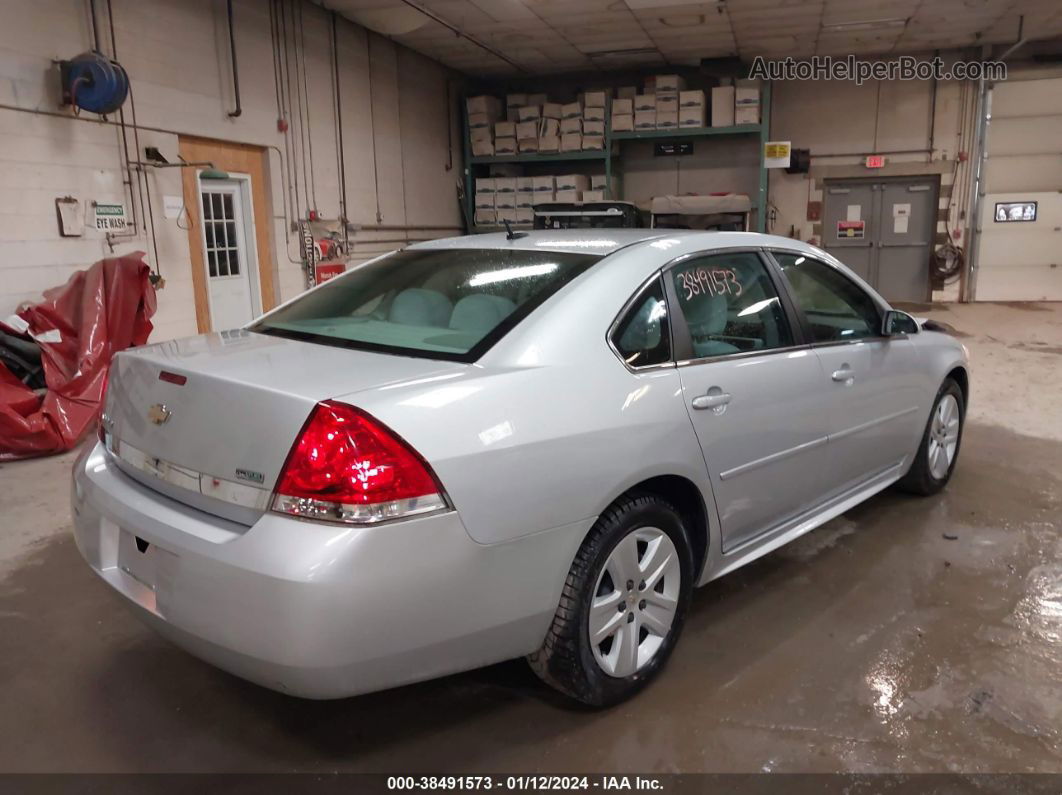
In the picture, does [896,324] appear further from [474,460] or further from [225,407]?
[225,407]

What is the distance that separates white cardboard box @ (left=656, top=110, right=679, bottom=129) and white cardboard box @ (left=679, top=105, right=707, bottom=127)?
7cm

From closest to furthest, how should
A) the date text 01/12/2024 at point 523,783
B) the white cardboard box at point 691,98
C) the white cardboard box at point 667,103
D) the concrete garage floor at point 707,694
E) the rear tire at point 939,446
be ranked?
the date text 01/12/2024 at point 523,783 < the concrete garage floor at point 707,694 < the rear tire at point 939,446 < the white cardboard box at point 691,98 < the white cardboard box at point 667,103

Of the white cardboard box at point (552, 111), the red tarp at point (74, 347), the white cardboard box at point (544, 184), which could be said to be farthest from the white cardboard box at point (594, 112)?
the red tarp at point (74, 347)

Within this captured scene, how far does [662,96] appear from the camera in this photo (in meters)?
11.2

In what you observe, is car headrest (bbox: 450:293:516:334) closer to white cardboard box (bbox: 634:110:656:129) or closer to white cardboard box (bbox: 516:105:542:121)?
white cardboard box (bbox: 634:110:656:129)

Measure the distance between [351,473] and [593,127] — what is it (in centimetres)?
1070

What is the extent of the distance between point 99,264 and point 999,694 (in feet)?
19.0

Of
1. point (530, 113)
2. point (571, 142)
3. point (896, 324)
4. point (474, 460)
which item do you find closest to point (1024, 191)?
point (571, 142)

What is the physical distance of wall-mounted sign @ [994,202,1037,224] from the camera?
38.8 feet

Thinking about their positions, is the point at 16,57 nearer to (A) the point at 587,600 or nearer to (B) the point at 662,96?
(A) the point at 587,600

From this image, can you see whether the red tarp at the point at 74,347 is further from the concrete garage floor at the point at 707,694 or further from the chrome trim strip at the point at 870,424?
the chrome trim strip at the point at 870,424

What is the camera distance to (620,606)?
84.8 inches

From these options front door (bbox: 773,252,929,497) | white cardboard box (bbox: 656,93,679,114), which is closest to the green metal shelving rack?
white cardboard box (bbox: 656,93,679,114)

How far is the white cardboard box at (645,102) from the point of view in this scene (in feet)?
37.0
